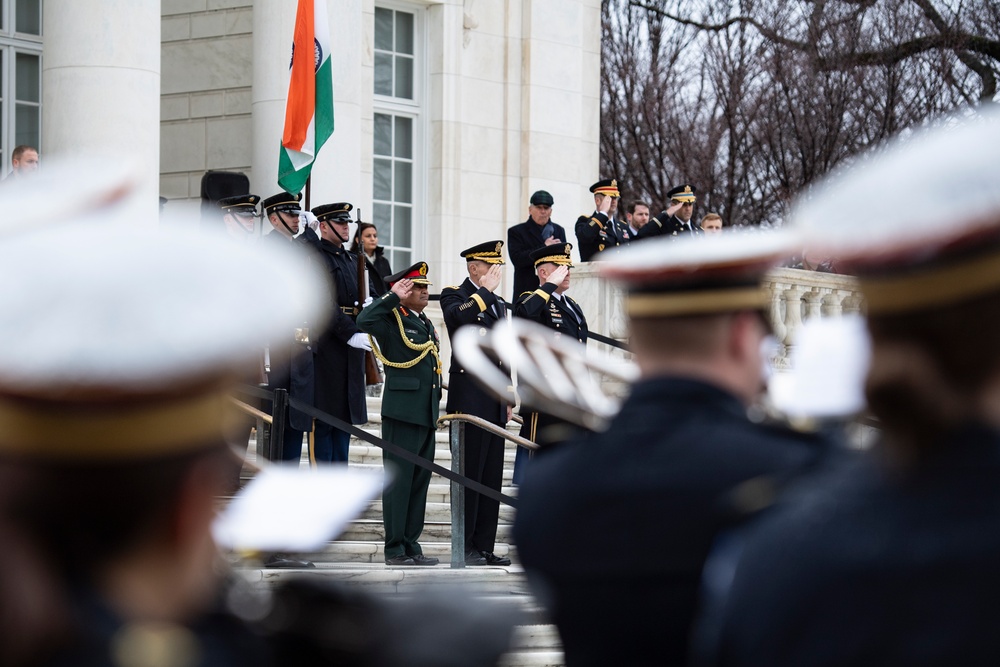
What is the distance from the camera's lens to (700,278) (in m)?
2.39

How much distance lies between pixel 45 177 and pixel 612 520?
104 centimetres

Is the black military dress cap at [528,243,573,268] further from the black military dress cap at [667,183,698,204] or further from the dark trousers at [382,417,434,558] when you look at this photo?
the black military dress cap at [667,183,698,204]

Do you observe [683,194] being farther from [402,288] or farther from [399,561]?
[399,561]

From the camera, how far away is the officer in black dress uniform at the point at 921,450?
155cm

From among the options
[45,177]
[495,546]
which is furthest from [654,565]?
[495,546]

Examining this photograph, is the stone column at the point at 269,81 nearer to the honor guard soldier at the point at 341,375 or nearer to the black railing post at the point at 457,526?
the honor guard soldier at the point at 341,375

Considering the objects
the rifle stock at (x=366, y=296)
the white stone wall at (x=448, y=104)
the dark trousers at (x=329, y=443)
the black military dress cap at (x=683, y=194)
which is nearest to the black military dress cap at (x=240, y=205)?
the rifle stock at (x=366, y=296)

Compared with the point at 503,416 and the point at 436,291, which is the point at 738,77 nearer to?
the point at 436,291

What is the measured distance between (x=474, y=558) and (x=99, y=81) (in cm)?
490

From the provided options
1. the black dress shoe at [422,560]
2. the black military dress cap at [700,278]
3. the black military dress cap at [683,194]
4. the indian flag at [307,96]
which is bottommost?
the black dress shoe at [422,560]

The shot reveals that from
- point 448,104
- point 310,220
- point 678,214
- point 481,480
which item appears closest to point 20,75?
point 448,104

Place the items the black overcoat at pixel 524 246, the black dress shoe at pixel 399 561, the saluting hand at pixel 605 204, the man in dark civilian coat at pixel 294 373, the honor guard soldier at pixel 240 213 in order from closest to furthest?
the black dress shoe at pixel 399 561, the man in dark civilian coat at pixel 294 373, the honor guard soldier at pixel 240 213, the black overcoat at pixel 524 246, the saluting hand at pixel 605 204

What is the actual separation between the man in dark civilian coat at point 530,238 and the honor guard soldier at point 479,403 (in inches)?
118

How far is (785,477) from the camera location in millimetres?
2186
